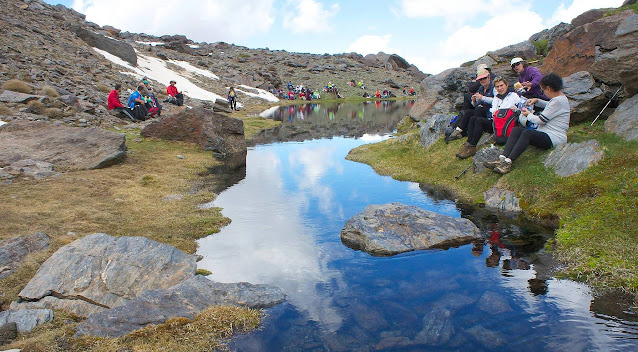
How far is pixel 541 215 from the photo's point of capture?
11.4m

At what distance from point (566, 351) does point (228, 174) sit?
52.4 ft

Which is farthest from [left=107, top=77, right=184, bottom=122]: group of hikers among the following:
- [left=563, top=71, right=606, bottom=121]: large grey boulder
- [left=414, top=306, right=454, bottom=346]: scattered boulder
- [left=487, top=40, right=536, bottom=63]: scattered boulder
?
[left=414, top=306, right=454, bottom=346]: scattered boulder

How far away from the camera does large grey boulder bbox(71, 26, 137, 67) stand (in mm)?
A: 59000

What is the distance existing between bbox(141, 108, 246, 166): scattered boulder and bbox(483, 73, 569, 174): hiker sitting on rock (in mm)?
14912

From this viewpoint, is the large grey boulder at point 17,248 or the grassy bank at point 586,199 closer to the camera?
the grassy bank at point 586,199

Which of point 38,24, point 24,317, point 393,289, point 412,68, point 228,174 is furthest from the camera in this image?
point 412,68

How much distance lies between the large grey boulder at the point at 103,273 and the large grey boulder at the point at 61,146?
9.35m

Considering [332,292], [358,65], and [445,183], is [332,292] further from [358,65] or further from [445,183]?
[358,65]

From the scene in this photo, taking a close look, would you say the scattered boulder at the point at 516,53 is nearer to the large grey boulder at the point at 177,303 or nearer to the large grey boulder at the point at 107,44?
the large grey boulder at the point at 177,303

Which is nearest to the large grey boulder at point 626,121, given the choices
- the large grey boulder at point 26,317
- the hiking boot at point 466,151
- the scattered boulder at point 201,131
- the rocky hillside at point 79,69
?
the hiking boot at point 466,151

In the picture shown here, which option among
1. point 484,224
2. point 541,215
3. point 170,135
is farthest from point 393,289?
point 170,135

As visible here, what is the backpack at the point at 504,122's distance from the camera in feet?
46.2

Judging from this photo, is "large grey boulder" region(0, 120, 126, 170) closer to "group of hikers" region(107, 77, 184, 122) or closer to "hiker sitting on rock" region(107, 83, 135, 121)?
"hiker sitting on rock" region(107, 83, 135, 121)

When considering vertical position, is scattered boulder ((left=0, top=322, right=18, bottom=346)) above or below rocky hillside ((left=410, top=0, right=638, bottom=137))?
below
